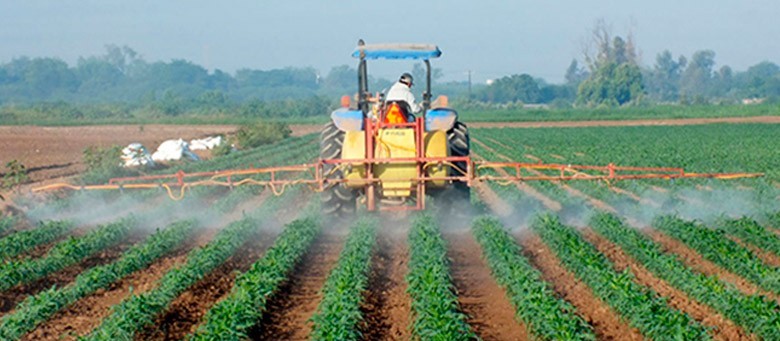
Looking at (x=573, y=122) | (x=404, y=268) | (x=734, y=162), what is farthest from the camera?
(x=573, y=122)

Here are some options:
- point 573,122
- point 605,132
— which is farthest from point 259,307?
point 573,122

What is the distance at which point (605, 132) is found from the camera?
162 feet

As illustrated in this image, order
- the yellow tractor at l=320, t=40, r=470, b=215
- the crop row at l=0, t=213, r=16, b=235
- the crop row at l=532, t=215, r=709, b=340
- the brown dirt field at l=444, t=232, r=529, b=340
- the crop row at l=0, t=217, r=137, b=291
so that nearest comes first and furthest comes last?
the crop row at l=532, t=215, r=709, b=340, the brown dirt field at l=444, t=232, r=529, b=340, the crop row at l=0, t=217, r=137, b=291, the yellow tractor at l=320, t=40, r=470, b=215, the crop row at l=0, t=213, r=16, b=235

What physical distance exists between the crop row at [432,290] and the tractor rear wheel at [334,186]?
120cm

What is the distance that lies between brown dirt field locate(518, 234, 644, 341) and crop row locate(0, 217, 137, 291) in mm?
5163

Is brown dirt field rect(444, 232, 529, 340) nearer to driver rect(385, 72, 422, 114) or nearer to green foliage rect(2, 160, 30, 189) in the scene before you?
driver rect(385, 72, 422, 114)

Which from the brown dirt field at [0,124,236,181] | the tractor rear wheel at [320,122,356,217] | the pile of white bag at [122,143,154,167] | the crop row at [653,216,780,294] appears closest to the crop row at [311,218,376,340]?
the tractor rear wheel at [320,122,356,217]

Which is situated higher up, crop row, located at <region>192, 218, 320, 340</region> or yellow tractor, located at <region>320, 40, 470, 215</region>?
yellow tractor, located at <region>320, 40, 470, 215</region>

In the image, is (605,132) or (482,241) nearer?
(482,241)

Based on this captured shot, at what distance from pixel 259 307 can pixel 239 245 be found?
13.6 feet

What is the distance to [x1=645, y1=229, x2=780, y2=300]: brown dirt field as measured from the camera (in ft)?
36.1

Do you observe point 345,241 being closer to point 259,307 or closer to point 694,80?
point 259,307

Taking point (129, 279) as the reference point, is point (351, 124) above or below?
above

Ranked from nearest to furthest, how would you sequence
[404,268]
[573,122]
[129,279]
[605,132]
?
[129,279]
[404,268]
[605,132]
[573,122]
